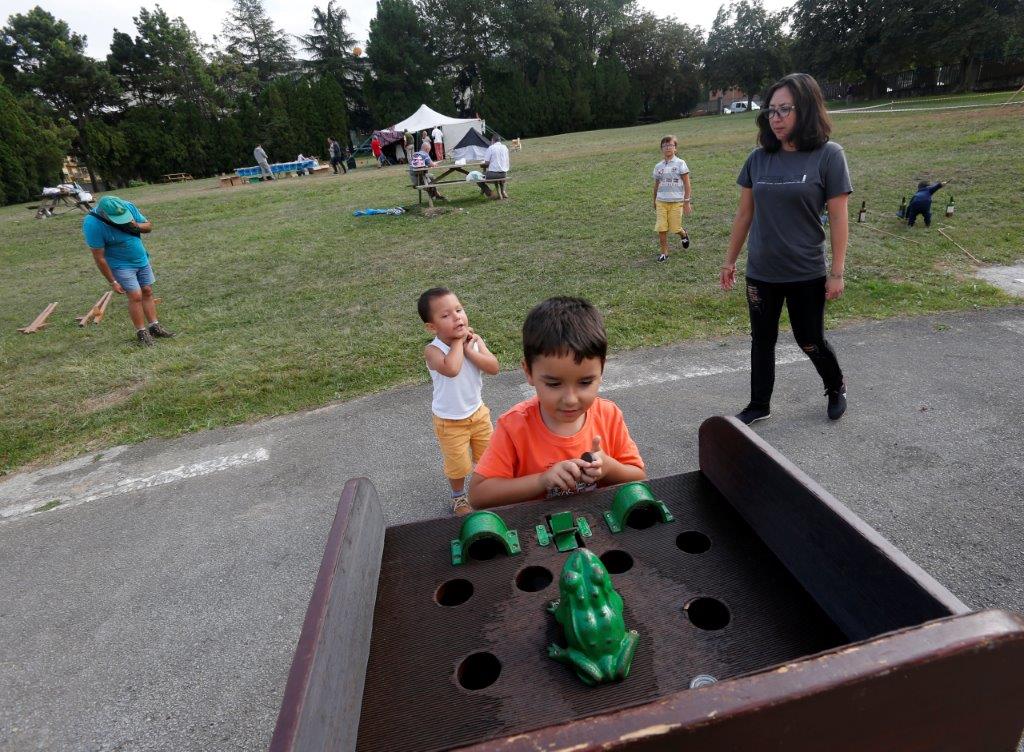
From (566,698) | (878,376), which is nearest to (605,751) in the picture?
(566,698)

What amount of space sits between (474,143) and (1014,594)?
28.9 m

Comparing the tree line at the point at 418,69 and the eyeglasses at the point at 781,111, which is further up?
the tree line at the point at 418,69

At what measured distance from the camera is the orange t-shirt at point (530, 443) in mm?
1756

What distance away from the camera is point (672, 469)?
307 centimetres

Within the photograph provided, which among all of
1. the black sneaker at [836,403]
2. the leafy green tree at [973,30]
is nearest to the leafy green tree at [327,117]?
the leafy green tree at [973,30]

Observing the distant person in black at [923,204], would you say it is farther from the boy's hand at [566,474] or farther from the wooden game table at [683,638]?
the boy's hand at [566,474]

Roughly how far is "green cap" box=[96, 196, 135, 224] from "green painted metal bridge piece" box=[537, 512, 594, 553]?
609 cm

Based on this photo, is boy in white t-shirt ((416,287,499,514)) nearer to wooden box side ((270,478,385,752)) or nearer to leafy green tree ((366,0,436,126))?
wooden box side ((270,478,385,752))

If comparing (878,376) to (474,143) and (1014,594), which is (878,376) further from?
(474,143)

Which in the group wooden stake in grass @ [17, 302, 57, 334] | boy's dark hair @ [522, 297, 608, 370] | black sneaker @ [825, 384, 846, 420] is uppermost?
boy's dark hair @ [522, 297, 608, 370]

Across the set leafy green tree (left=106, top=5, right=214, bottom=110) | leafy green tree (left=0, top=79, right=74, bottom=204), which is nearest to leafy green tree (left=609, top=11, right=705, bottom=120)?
leafy green tree (left=106, top=5, right=214, bottom=110)

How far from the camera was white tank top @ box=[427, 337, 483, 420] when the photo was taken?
2.71 meters

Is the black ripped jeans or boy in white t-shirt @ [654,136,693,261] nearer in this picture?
the black ripped jeans

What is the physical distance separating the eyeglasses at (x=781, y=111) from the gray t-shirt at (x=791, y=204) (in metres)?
0.20
